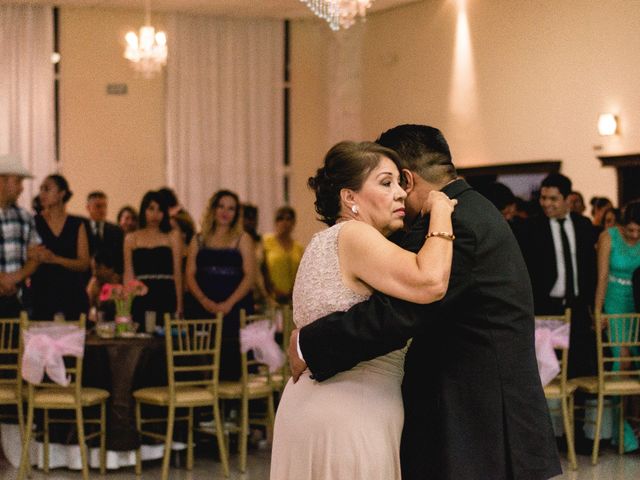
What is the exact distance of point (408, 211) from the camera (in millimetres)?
2951

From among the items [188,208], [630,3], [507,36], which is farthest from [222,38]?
[630,3]

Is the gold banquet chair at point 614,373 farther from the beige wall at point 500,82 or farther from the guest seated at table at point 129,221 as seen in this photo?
the guest seated at table at point 129,221

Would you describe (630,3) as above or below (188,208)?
above

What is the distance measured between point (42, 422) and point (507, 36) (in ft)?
22.7

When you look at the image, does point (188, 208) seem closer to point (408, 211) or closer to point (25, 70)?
point (25, 70)

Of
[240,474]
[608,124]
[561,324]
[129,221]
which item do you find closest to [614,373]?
[561,324]

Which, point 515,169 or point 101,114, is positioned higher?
point 101,114

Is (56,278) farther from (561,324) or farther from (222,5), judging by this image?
(222,5)

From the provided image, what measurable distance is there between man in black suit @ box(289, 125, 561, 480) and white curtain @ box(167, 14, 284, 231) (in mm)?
11255

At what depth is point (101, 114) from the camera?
1366 centimetres

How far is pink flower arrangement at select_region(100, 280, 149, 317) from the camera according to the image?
22.9 ft

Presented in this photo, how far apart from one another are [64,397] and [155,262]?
1.48m

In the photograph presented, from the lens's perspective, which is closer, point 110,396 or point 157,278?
point 110,396

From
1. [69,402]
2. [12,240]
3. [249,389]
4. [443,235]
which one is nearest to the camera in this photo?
[443,235]
